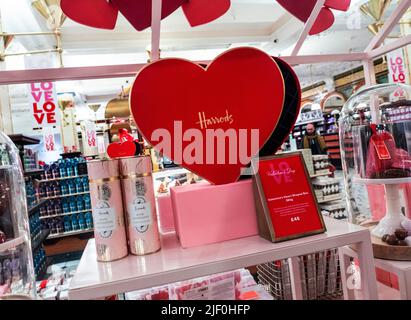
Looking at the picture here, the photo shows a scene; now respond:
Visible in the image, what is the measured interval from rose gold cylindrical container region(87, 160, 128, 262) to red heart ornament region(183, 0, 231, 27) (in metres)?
0.61

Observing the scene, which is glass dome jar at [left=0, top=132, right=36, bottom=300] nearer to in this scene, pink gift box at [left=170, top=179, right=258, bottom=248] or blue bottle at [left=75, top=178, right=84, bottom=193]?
pink gift box at [left=170, top=179, right=258, bottom=248]

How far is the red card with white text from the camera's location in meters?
0.95

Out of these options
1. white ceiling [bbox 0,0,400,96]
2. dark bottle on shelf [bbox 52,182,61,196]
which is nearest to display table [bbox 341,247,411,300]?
white ceiling [bbox 0,0,400,96]

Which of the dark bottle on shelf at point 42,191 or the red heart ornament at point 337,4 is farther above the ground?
the red heart ornament at point 337,4

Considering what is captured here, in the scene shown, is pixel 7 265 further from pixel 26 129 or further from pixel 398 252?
pixel 26 129

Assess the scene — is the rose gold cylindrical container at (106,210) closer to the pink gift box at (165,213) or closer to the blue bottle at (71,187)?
the pink gift box at (165,213)

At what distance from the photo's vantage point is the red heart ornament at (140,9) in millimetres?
1052

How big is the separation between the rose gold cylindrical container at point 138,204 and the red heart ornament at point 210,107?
0.10m

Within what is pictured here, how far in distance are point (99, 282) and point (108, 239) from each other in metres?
0.15

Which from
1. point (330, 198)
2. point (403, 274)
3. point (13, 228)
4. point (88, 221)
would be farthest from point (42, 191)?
point (403, 274)

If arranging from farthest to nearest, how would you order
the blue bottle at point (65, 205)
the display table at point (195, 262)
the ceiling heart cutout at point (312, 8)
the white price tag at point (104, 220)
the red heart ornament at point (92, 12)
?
the blue bottle at point (65, 205)
the ceiling heart cutout at point (312, 8)
the red heart ornament at point (92, 12)
the white price tag at point (104, 220)
the display table at point (195, 262)

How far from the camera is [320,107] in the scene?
11.1 m

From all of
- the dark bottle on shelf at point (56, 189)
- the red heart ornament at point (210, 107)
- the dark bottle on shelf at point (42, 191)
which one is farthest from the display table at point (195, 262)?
the dark bottle on shelf at point (42, 191)

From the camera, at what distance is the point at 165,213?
1.13 m
